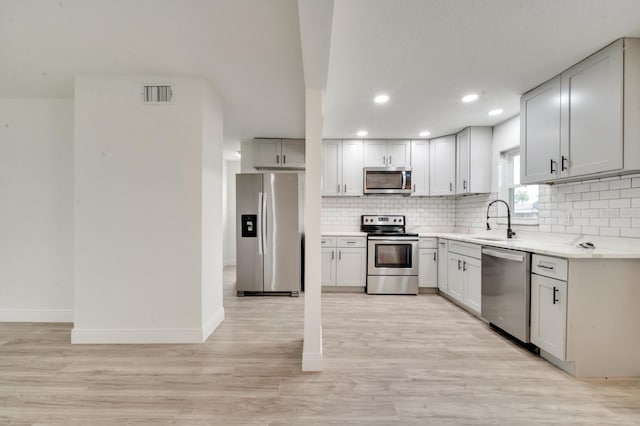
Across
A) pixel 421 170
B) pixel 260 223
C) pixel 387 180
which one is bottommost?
pixel 260 223

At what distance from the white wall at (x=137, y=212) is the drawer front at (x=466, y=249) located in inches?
115

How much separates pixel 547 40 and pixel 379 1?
1.34m

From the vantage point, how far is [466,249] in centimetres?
339

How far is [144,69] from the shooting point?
2391mm

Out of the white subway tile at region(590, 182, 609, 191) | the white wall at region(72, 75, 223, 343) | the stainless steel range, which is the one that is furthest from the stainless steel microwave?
the white wall at region(72, 75, 223, 343)

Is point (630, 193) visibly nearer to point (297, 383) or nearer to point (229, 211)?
point (297, 383)

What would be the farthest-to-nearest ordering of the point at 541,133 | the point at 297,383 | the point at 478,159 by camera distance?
the point at 478,159 < the point at 541,133 < the point at 297,383

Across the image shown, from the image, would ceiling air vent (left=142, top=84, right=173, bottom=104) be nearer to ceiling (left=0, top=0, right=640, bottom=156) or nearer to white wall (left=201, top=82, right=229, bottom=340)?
ceiling (left=0, top=0, right=640, bottom=156)

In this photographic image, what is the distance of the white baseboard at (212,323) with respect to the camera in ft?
8.53

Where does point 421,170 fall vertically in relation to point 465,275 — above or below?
above

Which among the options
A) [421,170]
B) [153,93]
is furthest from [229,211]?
[421,170]

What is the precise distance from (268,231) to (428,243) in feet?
7.93

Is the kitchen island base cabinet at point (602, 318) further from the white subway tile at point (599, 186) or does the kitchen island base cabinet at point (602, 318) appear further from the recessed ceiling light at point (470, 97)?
the recessed ceiling light at point (470, 97)

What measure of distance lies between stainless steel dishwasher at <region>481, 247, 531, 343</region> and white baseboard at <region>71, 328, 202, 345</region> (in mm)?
2870
